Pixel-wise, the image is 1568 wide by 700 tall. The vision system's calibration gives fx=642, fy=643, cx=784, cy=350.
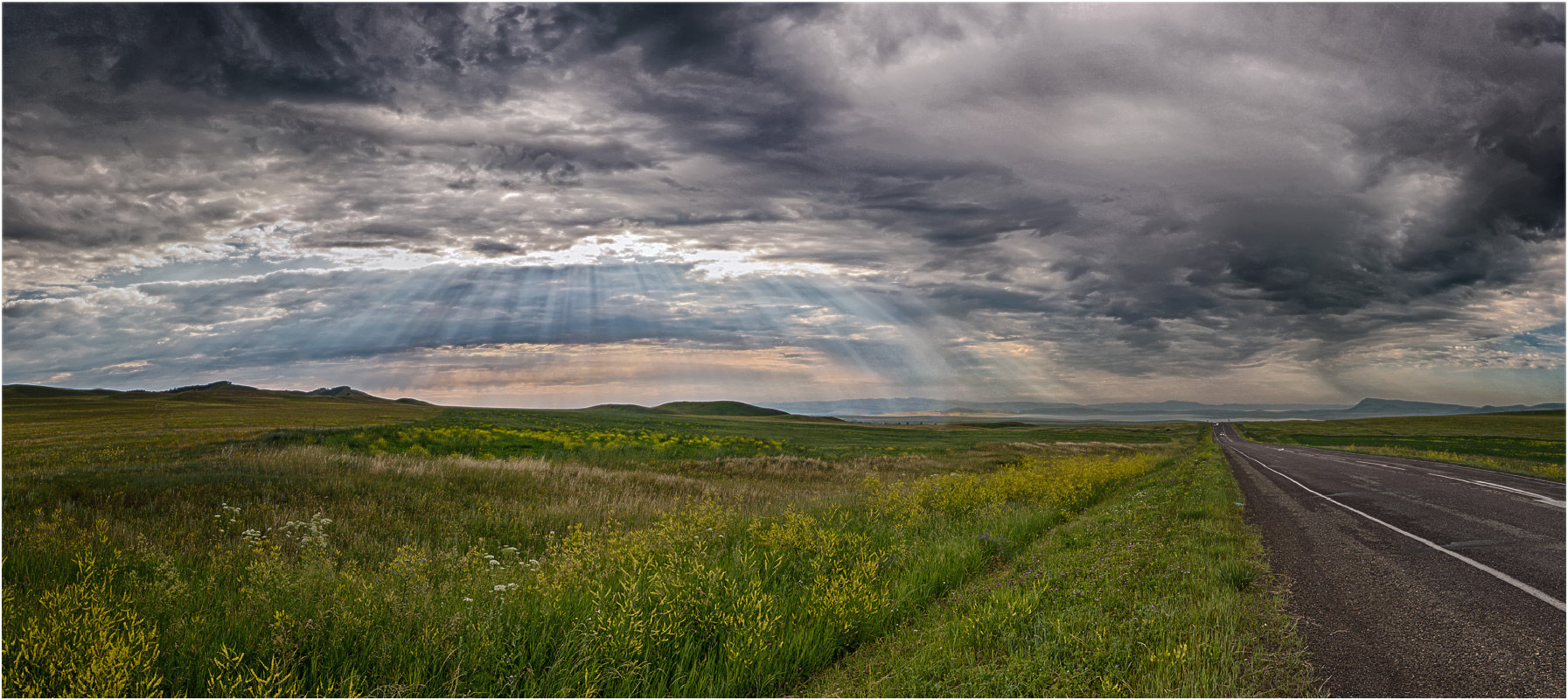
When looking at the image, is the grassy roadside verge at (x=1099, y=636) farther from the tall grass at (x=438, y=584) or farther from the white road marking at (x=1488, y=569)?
the white road marking at (x=1488, y=569)

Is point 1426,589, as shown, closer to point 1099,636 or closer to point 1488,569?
point 1488,569

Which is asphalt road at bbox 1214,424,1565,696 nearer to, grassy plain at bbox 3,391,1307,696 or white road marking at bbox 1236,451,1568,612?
white road marking at bbox 1236,451,1568,612

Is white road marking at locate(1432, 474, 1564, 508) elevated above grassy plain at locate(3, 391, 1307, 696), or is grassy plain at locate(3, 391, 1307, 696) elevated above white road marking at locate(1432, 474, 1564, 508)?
grassy plain at locate(3, 391, 1307, 696)

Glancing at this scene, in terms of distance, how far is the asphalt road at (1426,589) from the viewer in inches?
220

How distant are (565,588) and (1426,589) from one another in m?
10.6

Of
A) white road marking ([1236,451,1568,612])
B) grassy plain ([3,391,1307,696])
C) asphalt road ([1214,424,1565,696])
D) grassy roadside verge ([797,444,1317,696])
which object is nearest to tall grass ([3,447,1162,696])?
grassy plain ([3,391,1307,696])

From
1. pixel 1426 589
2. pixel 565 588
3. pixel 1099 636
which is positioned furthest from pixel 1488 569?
pixel 565 588

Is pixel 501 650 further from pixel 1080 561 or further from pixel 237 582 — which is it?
pixel 1080 561

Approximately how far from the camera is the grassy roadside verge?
5.40m

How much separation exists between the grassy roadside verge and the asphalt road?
474 mm

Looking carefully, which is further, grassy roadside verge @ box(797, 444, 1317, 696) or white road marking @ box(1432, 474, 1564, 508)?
white road marking @ box(1432, 474, 1564, 508)

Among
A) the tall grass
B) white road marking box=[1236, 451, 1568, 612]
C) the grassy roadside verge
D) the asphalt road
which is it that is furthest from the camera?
white road marking box=[1236, 451, 1568, 612]

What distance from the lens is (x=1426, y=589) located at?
8125 millimetres

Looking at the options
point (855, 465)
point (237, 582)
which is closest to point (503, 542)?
point (237, 582)
